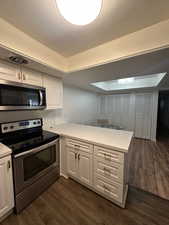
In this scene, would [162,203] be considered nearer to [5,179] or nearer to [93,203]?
[93,203]

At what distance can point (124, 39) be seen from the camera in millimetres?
1449

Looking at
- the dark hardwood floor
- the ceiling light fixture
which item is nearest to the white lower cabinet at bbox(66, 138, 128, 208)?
the dark hardwood floor

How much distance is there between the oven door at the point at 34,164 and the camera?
1369 mm

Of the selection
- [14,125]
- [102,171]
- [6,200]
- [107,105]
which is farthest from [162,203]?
[107,105]

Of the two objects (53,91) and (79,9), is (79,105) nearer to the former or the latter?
(53,91)

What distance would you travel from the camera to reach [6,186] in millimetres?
1283

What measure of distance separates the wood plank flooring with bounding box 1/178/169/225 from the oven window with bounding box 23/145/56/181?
0.44m

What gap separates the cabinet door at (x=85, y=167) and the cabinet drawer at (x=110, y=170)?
0.11 m

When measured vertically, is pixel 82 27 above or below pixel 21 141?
above

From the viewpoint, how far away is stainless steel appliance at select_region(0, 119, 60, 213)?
1.38m

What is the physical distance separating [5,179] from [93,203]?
1248mm

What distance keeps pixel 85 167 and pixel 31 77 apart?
1.79 metres

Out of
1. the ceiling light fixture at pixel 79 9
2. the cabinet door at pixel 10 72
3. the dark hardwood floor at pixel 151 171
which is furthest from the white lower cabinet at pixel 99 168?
the ceiling light fixture at pixel 79 9

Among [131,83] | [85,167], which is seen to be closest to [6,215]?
[85,167]
